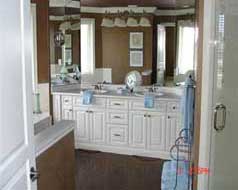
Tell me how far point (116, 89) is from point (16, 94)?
3.58m

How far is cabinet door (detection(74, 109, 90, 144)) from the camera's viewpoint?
16.2ft

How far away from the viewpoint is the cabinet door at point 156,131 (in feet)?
14.9

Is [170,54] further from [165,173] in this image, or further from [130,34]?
[165,173]

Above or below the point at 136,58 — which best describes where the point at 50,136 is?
below

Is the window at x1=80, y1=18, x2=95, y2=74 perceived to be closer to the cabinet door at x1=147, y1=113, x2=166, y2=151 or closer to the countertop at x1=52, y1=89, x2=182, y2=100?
the countertop at x1=52, y1=89, x2=182, y2=100

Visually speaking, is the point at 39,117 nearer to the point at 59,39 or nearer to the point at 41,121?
the point at 41,121

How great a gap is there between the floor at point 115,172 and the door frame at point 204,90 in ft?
3.94

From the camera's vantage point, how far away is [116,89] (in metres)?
5.16

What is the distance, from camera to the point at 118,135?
480 cm

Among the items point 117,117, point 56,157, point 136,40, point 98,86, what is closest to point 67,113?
point 98,86

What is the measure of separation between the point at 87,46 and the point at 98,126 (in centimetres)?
122

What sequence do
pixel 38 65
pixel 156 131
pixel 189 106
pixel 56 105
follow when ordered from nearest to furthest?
pixel 189 106 < pixel 38 65 < pixel 156 131 < pixel 56 105

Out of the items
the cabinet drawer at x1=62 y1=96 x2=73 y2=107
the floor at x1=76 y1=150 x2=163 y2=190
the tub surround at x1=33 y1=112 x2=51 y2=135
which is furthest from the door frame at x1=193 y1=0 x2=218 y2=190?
the cabinet drawer at x1=62 y1=96 x2=73 y2=107

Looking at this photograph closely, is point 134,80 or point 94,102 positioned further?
point 134,80
